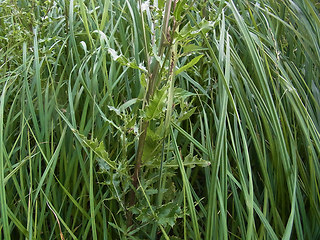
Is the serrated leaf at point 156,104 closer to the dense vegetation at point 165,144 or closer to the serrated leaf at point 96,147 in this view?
the dense vegetation at point 165,144

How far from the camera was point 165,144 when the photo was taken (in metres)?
0.98

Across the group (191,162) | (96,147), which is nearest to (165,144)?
(191,162)

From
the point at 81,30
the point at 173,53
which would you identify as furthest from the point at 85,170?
the point at 81,30

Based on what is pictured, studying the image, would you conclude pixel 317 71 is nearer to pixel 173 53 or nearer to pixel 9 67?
pixel 173 53

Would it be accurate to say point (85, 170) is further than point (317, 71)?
No

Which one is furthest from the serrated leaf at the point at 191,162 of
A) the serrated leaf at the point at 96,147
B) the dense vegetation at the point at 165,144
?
the serrated leaf at the point at 96,147

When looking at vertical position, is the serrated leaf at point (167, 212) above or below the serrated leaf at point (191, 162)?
below

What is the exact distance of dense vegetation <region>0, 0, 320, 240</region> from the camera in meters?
0.87

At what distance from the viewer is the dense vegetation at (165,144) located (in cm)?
87

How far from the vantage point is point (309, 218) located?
1057 millimetres

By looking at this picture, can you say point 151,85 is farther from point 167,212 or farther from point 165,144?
point 167,212

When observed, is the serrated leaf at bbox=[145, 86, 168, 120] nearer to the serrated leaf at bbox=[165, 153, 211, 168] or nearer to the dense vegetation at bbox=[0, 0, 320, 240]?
the dense vegetation at bbox=[0, 0, 320, 240]

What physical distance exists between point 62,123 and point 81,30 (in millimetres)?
429

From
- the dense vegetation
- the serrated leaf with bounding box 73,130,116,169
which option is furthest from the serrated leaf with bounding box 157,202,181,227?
the serrated leaf with bounding box 73,130,116,169
